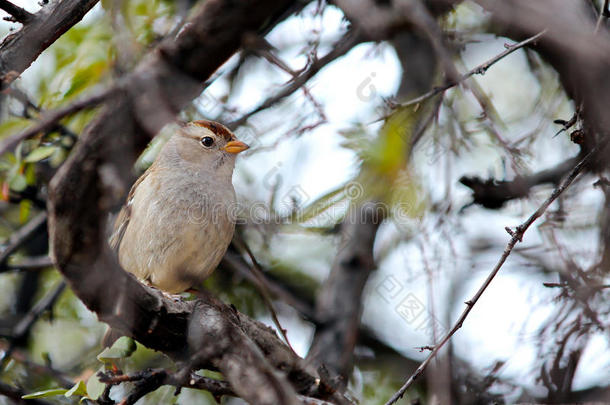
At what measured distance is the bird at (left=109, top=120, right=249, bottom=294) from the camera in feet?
14.3

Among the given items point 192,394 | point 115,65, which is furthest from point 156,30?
point 192,394

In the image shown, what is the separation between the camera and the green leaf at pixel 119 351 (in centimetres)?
317

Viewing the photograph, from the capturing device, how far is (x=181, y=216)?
14.6ft

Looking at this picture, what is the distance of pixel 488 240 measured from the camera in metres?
5.16

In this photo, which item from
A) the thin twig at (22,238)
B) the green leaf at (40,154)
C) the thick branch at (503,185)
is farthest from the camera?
the thin twig at (22,238)

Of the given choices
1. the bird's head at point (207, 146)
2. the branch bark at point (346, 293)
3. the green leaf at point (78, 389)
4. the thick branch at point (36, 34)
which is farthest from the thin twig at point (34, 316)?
the thick branch at point (36, 34)

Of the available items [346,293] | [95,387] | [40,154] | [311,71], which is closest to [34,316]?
[40,154]

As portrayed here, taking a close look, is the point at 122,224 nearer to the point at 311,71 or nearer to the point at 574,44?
the point at 311,71

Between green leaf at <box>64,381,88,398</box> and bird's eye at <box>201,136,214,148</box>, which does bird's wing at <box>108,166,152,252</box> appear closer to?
bird's eye at <box>201,136,214,148</box>

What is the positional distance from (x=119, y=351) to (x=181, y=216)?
140cm

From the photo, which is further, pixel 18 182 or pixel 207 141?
pixel 207 141

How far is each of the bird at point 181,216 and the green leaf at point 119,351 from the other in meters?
1.15

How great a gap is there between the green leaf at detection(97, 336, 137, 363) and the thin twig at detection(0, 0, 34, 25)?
1.63 m

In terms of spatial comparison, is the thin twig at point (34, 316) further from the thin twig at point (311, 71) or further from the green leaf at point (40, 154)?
the thin twig at point (311, 71)
